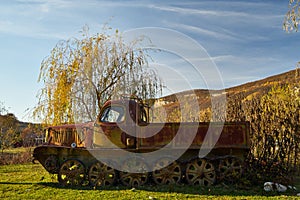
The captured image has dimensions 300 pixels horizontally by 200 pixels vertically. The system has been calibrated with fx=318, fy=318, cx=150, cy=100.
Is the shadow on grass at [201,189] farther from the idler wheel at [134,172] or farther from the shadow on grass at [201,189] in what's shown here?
the idler wheel at [134,172]

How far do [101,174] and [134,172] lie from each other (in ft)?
3.25

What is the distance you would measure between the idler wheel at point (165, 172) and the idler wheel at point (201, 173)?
36 centimetres

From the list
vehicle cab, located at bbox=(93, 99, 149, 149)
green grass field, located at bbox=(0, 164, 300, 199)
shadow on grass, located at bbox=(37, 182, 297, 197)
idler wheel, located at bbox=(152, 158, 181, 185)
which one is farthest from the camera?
vehicle cab, located at bbox=(93, 99, 149, 149)

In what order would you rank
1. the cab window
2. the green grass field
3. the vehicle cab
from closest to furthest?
the green grass field, the vehicle cab, the cab window

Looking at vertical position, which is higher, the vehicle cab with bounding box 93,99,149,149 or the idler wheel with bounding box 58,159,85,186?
the vehicle cab with bounding box 93,99,149,149

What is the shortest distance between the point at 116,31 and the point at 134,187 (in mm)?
9331

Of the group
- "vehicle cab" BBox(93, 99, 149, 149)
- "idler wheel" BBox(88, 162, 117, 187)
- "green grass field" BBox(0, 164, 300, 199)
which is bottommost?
"green grass field" BBox(0, 164, 300, 199)

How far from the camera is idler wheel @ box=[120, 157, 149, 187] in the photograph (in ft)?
31.4

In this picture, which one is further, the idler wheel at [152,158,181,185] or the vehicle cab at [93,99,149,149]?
the vehicle cab at [93,99,149,149]

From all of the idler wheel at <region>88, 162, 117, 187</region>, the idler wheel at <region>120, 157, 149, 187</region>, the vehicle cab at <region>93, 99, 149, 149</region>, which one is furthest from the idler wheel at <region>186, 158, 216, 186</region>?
the idler wheel at <region>88, 162, 117, 187</region>

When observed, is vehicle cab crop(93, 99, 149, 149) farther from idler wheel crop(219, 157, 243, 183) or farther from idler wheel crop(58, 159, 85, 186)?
idler wheel crop(219, 157, 243, 183)

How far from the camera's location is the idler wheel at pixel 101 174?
9.52 metres

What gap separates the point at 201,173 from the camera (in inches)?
372

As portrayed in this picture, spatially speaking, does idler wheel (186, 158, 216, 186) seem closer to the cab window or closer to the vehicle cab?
the vehicle cab
